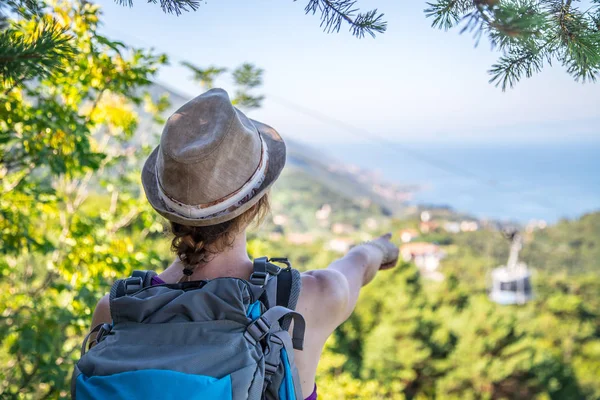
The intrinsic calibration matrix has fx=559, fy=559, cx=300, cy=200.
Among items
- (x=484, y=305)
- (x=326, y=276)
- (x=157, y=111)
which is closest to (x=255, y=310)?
(x=326, y=276)

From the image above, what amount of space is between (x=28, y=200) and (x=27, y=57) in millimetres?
1382

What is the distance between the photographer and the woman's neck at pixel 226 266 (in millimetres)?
942

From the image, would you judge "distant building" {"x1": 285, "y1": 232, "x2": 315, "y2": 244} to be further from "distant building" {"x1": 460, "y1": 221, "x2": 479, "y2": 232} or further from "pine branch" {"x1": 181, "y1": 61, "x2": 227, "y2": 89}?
"pine branch" {"x1": 181, "y1": 61, "x2": 227, "y2": 89}

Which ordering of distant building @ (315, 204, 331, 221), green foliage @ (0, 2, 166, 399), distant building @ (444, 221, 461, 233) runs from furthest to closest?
distant building @ (444, 221, 461, 233) → distant building @ (315, 204, 331, 221) → green foliage @ (0, 2, 166, 399)

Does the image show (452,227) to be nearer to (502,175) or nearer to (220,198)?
(502,175)

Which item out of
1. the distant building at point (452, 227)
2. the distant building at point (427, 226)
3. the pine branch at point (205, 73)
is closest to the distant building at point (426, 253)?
the distant building at point (427, 226)

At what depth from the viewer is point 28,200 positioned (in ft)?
6.78

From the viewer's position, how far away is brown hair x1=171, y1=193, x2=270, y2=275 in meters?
0.94

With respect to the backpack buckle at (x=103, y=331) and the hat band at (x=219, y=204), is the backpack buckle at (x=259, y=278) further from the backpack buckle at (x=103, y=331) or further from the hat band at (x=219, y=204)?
the backpack buckle at (x=103, y=331)

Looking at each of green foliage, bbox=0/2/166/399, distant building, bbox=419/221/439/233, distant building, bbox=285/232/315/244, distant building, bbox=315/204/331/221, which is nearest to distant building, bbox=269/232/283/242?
green foliage, bbox=0/2/166/399

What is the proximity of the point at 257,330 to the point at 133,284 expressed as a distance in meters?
0.23

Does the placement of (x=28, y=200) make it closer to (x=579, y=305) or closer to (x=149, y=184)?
(x=149, y=184)

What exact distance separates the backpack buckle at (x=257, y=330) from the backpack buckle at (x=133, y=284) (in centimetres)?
21

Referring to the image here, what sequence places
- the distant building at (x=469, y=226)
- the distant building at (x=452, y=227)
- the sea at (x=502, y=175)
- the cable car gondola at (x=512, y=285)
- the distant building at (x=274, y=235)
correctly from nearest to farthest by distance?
the distant building at (x=274, y=235)
the cable car gondola at (x=512, y=285)
the distant building at (x=469, y=226)
the distant building at (x=452, y=227)
the sea at (x=502, y=175)
